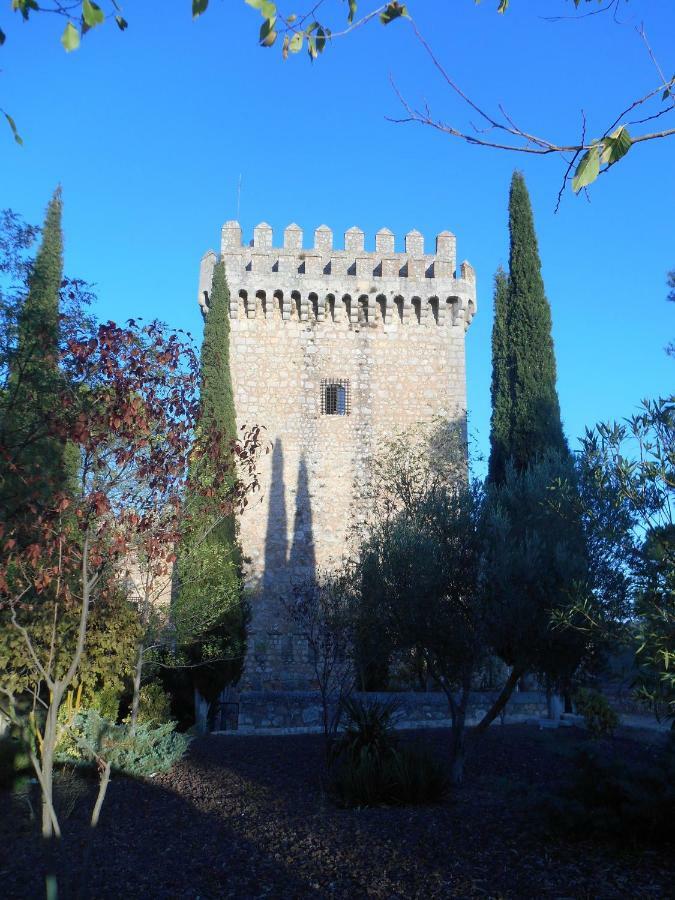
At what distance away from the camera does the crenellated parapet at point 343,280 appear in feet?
66.7

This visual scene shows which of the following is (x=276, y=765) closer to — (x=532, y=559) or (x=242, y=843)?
(x=242, y=843)

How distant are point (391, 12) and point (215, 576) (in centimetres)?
1197

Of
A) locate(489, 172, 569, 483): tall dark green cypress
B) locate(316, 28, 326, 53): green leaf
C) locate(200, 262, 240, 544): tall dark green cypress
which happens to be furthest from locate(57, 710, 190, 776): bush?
locate(489, 172, 569, 483): tall dark green cypress

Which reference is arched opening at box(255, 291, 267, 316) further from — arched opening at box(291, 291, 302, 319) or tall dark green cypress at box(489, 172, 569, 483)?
tall dark green cypress at box(489, 172, 569, 483)

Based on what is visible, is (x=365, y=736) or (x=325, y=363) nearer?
(x=365, y=736)

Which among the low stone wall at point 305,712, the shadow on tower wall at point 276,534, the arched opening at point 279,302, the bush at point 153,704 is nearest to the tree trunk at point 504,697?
the low stone wall at point 305,712

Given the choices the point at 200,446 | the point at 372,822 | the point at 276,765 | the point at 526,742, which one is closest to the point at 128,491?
the point at 200,446

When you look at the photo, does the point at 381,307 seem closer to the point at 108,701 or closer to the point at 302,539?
the point at 302,539

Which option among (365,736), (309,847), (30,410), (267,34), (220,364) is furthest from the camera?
(220,364)

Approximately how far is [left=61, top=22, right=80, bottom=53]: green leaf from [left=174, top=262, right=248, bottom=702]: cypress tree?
572 centimetres

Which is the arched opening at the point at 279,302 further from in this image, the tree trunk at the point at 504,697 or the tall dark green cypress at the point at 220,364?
the tree trunk at the point at 504,697

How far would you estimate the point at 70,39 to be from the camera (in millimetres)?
2627

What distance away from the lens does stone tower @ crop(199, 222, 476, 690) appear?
63.3 feet

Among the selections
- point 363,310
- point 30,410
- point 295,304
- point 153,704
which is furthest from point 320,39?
point 363,310
